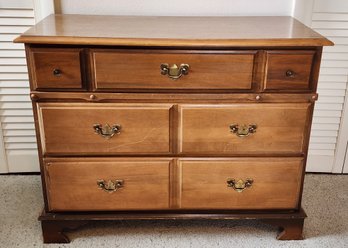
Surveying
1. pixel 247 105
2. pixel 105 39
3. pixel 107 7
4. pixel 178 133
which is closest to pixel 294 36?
pixel 247 105

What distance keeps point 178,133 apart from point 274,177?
0.42 metres

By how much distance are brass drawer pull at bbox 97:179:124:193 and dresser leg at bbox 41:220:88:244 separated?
183 mm

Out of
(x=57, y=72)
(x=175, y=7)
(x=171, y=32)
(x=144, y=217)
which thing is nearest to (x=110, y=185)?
(x=144, y=217)

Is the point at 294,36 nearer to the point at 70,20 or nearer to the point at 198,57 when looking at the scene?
the point at 198,57

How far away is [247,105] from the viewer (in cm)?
154

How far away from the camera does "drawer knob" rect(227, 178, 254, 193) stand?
165 cm

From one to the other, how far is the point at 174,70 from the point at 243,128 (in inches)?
13.3

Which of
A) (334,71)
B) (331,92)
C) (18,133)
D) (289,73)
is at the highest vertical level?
(289,73)

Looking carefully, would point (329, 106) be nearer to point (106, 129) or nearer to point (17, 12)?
point (106, 129)

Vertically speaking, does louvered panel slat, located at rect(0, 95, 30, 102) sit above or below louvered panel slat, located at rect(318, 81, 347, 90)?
below

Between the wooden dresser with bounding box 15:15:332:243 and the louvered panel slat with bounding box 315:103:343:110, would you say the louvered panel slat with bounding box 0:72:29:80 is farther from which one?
the louvered panel slat with bounding box 315:103:343:110

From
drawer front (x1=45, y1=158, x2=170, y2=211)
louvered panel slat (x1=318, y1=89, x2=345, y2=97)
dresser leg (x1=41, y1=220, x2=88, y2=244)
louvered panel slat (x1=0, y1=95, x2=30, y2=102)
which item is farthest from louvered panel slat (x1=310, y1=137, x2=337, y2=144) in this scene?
louvered panel slat (x1=0, y1=95, x2=30, y2=102)

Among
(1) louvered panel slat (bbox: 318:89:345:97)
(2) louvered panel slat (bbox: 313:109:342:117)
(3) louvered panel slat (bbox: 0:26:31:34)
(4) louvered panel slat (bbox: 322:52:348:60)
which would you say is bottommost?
(2) louvered panel slat (bbox: 313:109:342:117)

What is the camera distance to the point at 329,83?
6.75 ft
